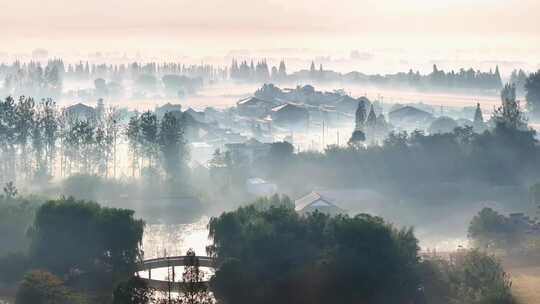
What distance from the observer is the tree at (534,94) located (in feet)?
221

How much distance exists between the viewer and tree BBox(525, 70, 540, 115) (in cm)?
6731

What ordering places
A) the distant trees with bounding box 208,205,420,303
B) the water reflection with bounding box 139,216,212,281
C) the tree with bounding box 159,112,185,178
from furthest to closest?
the tree with bounding box 159,112,185,178
the water reflection with bounding box 139,216,212,281
the distant trees with bounding box 208,205,420,303

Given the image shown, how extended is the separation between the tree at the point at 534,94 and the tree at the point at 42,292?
177 ft

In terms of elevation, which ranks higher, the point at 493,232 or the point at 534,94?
the point at 534,94

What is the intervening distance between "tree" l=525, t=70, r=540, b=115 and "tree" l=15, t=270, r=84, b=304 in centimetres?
5405

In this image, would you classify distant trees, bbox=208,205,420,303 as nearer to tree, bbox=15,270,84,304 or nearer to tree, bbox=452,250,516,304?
tree, bbox=452,250,516,304

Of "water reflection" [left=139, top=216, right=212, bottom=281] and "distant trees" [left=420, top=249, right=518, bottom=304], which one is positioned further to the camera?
"water reflection" [left=139, top=216, right=212, bottom=281]

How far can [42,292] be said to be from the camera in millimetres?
19859

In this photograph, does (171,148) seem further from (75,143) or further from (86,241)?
(86,241)

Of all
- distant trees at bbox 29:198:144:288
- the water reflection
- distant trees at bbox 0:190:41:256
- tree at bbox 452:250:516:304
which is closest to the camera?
tree at bbox 452:250:516:304

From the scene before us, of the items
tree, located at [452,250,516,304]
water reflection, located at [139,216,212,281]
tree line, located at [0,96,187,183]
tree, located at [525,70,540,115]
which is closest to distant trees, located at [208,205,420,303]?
tree, located at [452,250,516,304]

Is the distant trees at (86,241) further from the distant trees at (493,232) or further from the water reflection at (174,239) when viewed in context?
the distant trees at (493,232)

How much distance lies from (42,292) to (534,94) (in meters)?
55.5

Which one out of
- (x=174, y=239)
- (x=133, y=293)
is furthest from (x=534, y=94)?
(x=133, y=293)
